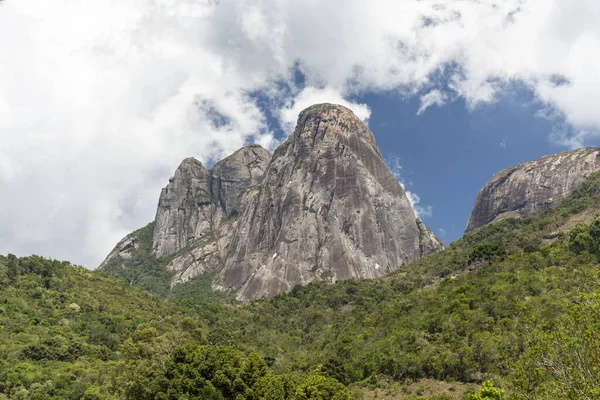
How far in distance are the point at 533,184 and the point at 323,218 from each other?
82759 millimetres

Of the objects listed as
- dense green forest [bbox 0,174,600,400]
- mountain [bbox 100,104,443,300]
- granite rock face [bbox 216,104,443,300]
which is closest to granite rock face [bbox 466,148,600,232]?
mountain [bbox 100,104,443,300]

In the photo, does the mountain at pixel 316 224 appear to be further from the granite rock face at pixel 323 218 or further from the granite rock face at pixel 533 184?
the granite rock face at pixel 533 184

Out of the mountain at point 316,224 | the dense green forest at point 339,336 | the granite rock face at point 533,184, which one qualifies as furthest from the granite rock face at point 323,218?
the dense green forest at point 339,336

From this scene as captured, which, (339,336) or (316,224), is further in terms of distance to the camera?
(316,224)

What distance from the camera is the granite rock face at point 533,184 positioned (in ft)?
515

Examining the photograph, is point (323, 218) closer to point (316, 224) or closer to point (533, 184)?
point (316, 224)

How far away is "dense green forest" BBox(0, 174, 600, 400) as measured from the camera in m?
21.2

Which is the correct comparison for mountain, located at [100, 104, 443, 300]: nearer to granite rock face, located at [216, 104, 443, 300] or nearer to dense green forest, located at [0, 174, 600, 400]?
granite rock face, located at [216, 104, 443, 300]

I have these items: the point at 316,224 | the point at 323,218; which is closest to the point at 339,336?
the point at 316,224

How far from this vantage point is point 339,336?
2650 inches

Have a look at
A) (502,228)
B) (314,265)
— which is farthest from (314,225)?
(502,228)

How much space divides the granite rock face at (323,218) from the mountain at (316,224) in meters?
0.34

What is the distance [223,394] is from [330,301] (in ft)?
236

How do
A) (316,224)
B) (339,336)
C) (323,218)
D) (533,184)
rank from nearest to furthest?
(339,336) < (316,224) < (323,218) < (533,184)
